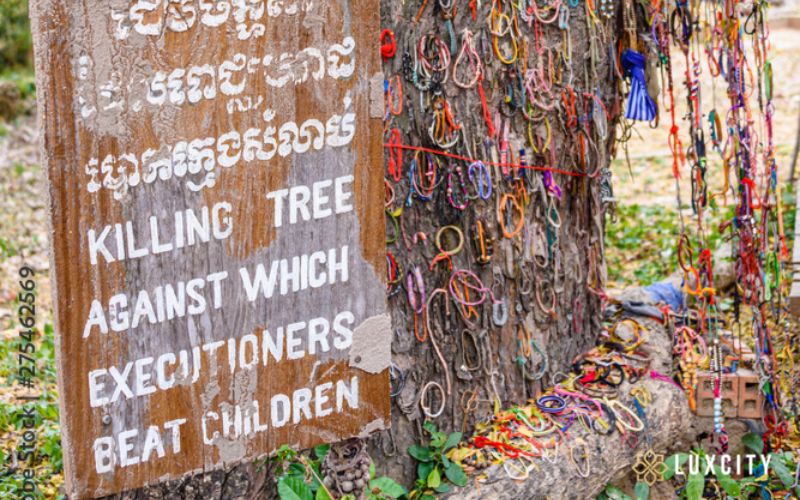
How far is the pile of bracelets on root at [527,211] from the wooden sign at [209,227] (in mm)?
490

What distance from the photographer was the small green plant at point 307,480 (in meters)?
3.19

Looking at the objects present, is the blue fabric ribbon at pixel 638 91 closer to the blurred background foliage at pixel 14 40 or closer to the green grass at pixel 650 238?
the green grass at pixel 650 238

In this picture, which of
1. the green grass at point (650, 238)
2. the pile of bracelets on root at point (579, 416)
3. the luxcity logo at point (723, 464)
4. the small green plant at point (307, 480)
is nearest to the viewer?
the small green plant at point (307, 480)

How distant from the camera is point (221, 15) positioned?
2811mm

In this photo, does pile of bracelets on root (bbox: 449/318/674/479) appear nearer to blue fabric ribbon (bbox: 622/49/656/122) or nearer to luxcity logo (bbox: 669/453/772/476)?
luxcity logo (bbox: 669/453/772/476)

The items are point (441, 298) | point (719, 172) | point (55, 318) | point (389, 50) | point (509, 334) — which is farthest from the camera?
point (719, 172)

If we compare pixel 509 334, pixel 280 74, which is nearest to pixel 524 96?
pixel 509 334

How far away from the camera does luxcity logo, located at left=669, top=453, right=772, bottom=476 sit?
167 inches

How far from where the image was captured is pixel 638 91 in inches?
172

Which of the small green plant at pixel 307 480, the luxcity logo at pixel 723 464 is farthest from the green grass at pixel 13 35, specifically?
the small green plant at pixel 307 480

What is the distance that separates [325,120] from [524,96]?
1.12 meters

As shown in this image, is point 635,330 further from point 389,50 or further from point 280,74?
point 280,74

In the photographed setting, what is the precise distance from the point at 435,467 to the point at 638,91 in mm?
1797

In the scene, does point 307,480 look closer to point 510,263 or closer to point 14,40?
point 510,263
